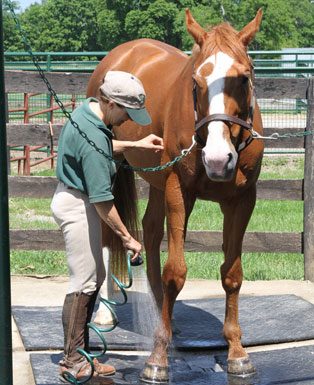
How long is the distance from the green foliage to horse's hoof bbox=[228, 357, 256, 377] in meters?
30.2

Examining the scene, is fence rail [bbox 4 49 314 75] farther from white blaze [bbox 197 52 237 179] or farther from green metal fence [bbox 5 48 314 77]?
white blaze [bbox 197 52 237 179]

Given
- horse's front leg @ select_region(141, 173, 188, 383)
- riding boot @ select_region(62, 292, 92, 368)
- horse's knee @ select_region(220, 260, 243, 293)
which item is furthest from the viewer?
horse's knee @ select_region(220, 260, 243, 293)

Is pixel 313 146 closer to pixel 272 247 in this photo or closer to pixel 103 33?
pixel 272 247

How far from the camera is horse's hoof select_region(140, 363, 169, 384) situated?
4.72 meters

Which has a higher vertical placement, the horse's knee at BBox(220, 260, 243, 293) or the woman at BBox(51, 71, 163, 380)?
the woman at BBox(51, 71, 163, 380)

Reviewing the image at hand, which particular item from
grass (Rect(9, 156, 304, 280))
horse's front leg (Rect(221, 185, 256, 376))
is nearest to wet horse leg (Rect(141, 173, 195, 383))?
horse's front leg (Rect(221, 185, 256, 376))

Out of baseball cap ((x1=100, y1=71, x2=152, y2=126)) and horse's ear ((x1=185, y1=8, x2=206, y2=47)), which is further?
horse's ear ((x1=185, y1=8, x2=206, y2=47))

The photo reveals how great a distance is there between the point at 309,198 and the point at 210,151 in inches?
131

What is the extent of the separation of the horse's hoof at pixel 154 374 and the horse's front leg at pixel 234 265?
39cm

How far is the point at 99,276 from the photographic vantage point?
4.46m

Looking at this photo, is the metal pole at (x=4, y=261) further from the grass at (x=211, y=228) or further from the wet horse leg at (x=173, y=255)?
the grass at (x=211, y=228)

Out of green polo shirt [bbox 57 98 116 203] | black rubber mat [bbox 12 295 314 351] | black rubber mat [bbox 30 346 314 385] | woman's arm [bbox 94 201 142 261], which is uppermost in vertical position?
green polo shirt [bbox 57 98 116 203]

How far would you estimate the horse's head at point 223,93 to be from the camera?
418cm

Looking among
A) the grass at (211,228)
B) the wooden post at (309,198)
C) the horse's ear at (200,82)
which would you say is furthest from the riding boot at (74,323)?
the wooden post at (309,198)
